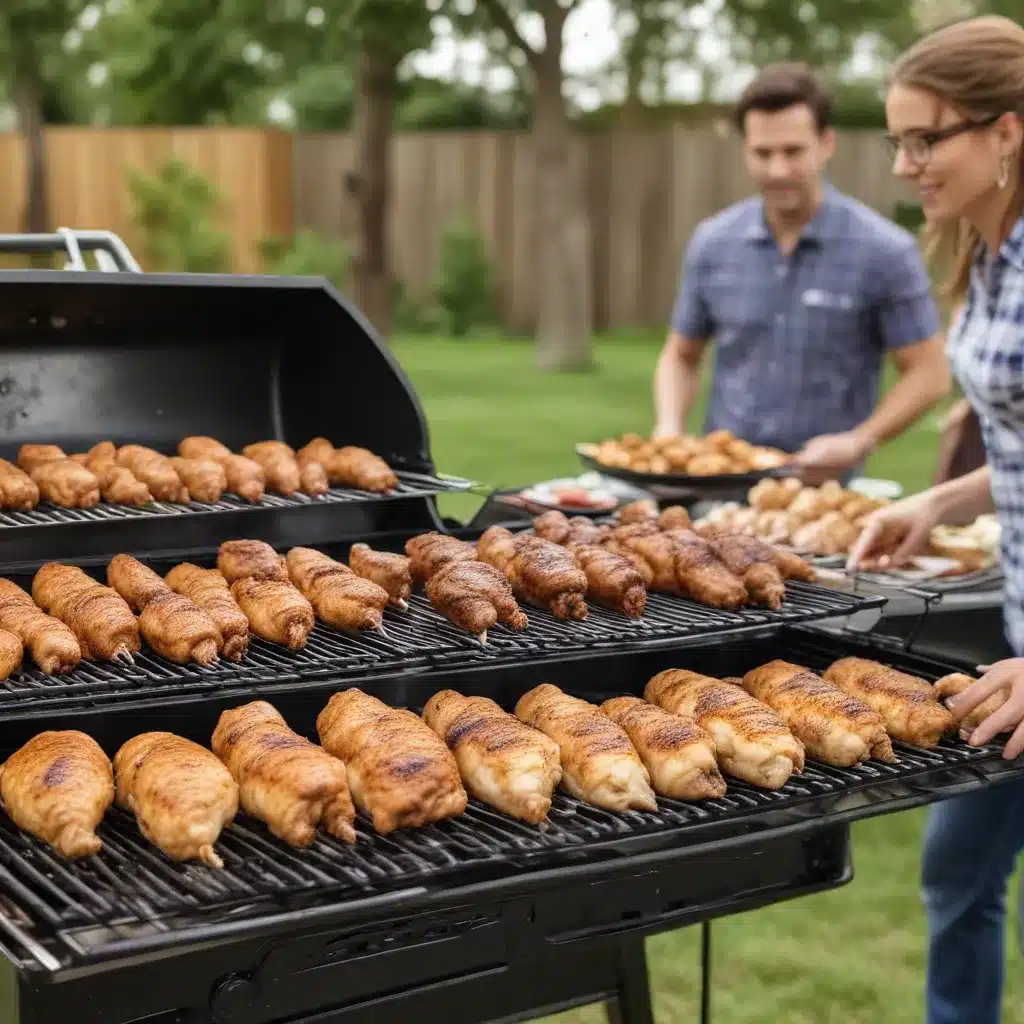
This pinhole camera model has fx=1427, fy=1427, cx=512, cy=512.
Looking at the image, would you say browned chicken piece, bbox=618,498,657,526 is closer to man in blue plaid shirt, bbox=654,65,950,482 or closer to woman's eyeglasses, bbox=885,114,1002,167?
woman's eyeglasses, bbox=885,114,1002,167

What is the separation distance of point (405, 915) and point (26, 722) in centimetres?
76

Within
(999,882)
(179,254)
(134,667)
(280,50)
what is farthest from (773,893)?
(179,254)

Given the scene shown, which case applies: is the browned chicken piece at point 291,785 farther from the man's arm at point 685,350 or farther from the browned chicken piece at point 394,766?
the man's arm at point 685,350

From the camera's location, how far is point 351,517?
350cm

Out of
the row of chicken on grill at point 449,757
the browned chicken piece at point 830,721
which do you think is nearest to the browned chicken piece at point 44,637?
the row of chicken on grill at point 449,757

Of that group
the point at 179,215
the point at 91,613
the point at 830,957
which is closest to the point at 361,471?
the point at 91,613

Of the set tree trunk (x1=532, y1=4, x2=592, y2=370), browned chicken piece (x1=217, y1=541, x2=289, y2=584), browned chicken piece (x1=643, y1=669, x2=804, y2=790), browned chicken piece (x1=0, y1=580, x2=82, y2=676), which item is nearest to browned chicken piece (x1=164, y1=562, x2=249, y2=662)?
browned chicken piece (x1=217, y1=541, x2=289, y2=584)

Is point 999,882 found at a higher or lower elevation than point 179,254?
lower

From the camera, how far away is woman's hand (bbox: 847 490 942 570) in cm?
351

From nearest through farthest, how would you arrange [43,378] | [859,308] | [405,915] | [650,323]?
1. [405,915]
2. [43,378]
3. [859,308]
4. [650,323]

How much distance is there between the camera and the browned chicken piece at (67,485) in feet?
10.2

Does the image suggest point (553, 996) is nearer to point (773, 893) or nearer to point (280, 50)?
point (773, 893)

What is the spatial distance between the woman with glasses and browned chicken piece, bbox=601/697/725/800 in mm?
1184

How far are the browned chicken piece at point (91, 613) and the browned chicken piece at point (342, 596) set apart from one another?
352mm
